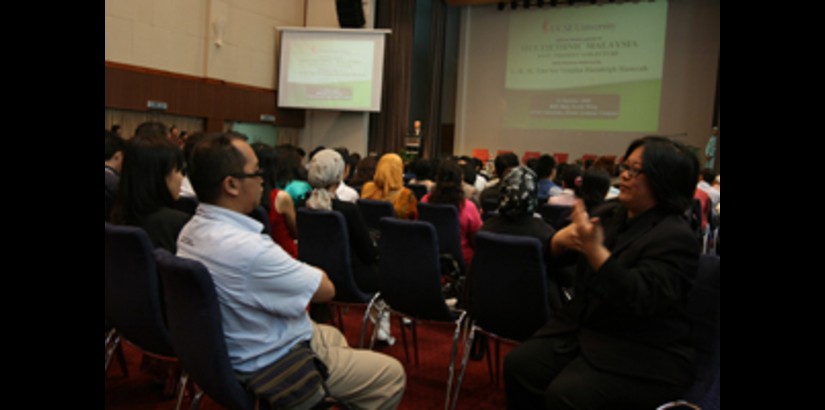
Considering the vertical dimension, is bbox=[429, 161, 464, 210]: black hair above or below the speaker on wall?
below

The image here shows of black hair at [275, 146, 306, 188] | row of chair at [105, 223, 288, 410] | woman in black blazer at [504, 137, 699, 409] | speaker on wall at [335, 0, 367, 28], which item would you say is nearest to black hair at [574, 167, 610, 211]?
woman in black blazer at [504, 137, 699, 409]

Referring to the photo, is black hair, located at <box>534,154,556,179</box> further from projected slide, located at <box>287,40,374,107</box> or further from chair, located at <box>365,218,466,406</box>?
projected slide, located at <box>287,40,374,107</box>

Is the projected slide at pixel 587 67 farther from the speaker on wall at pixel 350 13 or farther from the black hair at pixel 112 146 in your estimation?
the black hair at pixel 112 146

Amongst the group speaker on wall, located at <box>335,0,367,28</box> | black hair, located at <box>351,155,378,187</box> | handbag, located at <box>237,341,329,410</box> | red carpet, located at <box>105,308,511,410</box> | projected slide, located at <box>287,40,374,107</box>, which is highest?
speaker on wall, located at <box>335,0,367,28</box>

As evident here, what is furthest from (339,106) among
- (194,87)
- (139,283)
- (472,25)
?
(139,283)

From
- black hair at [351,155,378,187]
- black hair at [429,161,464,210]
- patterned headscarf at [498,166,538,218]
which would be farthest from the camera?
black hair at [351,155,378,187]

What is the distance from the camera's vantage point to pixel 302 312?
1860mm

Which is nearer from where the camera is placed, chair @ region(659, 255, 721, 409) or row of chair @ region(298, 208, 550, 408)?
chair @ region(659, 255, 721, 409)

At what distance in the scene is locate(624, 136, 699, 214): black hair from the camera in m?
1.94

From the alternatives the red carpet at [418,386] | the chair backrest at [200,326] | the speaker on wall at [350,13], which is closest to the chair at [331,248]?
the red carpet at [418,386]

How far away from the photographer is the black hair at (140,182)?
2486mm

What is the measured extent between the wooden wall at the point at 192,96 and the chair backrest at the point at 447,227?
7315 millimetres

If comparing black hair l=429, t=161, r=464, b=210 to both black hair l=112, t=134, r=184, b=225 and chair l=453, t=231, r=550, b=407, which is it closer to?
chair l=453, t=231, r=550, b=407

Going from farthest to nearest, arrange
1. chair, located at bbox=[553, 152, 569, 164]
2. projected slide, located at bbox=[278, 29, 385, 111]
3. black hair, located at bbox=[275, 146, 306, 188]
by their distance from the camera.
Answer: chair, located at bbox=[553, 152, 569, 164] → projected slide, located at bbox=[278, 29, 385, 111] → black hair, located at bbox=[275, 146, 306, 188]
